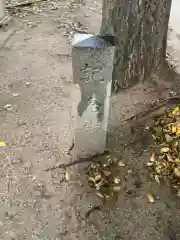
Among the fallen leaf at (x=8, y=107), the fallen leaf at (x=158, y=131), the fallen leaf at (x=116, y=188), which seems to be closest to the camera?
the fallen leaf at (x=116, y=188)

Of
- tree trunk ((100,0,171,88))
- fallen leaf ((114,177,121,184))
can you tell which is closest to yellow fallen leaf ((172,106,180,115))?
tree trunk ((100,0,171,88))

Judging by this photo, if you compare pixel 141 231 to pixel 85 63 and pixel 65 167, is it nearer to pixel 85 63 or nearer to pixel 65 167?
pixel 65 167

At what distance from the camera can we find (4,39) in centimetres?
662

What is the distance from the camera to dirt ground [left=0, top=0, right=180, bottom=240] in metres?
3.12

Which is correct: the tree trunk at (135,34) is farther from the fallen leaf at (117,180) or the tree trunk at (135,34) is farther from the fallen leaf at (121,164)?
the fallen leaf at (117,180)

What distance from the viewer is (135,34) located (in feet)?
Answer: 14.1

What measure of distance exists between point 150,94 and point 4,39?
345 cm

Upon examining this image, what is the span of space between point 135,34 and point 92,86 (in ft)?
4.78

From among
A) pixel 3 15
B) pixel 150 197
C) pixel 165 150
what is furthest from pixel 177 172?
pixel 3 15

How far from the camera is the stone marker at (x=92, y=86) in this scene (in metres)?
3.02

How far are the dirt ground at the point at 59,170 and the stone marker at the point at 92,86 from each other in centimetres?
19

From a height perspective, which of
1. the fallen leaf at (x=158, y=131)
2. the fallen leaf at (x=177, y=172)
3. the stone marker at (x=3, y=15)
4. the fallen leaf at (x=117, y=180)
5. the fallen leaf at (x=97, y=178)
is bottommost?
the fallen leaf at (x=117, y=180)

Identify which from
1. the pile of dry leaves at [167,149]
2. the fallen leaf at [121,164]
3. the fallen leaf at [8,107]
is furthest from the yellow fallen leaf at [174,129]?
the fallen leaf at [8,107]

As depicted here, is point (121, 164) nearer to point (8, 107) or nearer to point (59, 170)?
point (59, 170)
